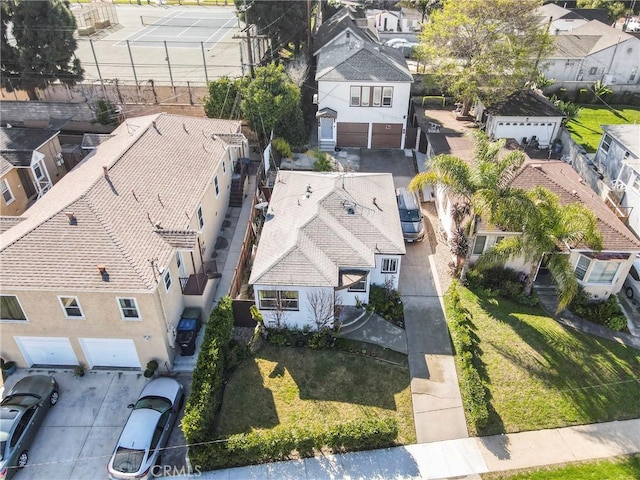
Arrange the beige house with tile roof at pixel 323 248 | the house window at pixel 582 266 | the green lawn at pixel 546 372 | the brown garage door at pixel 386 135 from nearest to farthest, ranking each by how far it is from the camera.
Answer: the green lawn at pixel 546 372
the beige house with tile roof at pixel 323 248
the house window at pixel 582 266
the brown garage door at pixel 386 135


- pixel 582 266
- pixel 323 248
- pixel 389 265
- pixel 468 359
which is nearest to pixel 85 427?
pixel 323 248

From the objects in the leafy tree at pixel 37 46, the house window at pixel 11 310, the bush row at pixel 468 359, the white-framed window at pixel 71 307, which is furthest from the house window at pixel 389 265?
the leafy tree at pixel 37 46

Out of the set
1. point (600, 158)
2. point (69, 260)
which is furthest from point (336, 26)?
point (69, 260)

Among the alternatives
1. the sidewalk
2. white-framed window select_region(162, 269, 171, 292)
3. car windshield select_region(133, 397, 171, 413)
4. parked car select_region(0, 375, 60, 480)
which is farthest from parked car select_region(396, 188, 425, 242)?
parked car select_region(0, 375, 60, 480)

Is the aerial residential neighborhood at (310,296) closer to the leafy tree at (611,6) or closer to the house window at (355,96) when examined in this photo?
the house window at (355,96)

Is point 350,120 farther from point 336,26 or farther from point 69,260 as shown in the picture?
→ point 69,260

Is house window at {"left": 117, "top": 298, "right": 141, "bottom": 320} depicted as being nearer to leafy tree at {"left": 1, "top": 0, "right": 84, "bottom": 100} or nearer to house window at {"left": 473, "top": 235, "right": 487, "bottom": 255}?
house window at {"left": 473, "top": 235, "right": 487, "bottom": 255}
